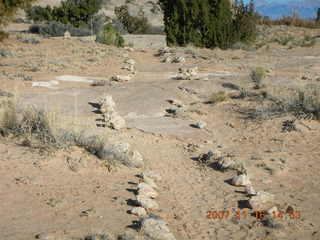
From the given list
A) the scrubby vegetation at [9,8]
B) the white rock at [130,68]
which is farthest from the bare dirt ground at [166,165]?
the scrubby vegetation at [9,8]

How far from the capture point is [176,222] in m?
4.35

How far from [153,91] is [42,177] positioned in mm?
4837

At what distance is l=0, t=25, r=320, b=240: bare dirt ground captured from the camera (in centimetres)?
424

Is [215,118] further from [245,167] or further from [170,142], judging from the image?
[245,167]

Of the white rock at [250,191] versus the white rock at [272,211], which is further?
the white rock at [250,191]

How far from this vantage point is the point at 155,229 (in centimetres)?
386

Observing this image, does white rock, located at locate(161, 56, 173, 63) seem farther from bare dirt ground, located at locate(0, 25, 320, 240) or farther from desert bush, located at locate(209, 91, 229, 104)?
desert bush, located at locate(209, 91, 229, 104)

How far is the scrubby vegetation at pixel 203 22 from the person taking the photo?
64.2 ft

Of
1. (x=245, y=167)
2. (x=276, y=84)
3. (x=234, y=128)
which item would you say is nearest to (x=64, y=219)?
(x=245, y=167)

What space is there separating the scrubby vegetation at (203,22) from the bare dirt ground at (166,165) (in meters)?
8.56

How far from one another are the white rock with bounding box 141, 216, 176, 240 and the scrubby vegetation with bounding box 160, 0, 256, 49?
54.0 feet

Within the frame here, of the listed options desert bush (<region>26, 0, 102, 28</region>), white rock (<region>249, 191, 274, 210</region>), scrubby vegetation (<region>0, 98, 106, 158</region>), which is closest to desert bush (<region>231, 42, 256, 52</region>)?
desert bush (<region>26, 0, 102, 28</region>)

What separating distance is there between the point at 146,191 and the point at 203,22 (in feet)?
52.5
